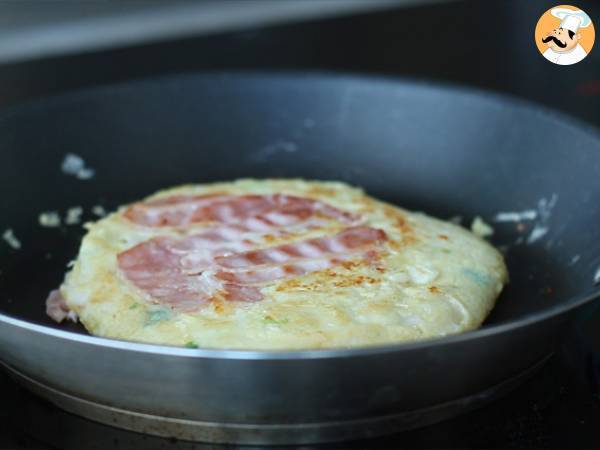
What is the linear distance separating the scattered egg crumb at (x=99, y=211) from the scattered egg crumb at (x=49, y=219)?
8 cm

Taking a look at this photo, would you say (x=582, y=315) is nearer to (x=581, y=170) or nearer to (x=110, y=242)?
(x=581, y=170)

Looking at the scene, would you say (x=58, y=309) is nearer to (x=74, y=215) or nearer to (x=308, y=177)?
(x=74, y=215)

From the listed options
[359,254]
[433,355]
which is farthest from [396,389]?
[359,254]

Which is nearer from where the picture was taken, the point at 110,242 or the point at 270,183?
the point at 110,242

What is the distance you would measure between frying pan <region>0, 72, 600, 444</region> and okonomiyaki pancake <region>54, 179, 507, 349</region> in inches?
4.7

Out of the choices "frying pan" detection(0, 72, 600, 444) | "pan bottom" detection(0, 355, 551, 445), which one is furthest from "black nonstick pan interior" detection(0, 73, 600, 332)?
"pan bottom" detection(0, 355, 551, 445)

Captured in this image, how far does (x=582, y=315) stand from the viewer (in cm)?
128

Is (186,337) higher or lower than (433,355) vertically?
lower

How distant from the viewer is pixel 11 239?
182 cm

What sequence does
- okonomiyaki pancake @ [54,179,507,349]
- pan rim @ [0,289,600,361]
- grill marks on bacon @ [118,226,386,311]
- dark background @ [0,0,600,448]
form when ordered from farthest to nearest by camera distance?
dark background @ [0,0,600,448]
grill marks on bacon @ [118,226,386,311]
okonomiyaki pancake @ [54,179,507,349]
pan rim @ [0,289,600,361]

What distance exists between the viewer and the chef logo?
167 centimetres

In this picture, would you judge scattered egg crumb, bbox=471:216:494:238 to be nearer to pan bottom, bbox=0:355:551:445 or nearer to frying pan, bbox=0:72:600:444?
frying pan, bbox=0:72:600:444

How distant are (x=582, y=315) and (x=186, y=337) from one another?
0.59 metres

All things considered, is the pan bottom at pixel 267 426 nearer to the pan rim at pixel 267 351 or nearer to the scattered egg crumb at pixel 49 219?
the pan rim at pixel 267 351
